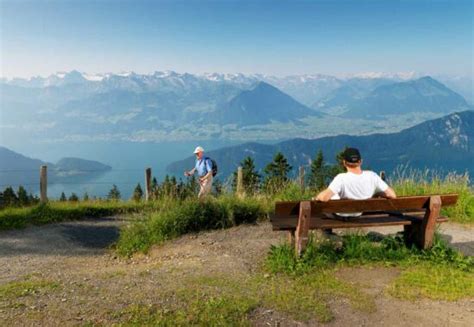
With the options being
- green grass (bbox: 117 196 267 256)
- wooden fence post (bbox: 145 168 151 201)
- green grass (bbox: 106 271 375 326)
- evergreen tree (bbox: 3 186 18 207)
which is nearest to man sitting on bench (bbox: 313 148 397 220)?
green grass (bbox: 106 271 375 326)

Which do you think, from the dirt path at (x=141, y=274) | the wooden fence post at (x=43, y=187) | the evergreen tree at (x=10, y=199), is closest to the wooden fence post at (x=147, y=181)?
the wooden fence post at (x=43, y=187)

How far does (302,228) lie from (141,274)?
8.82ft

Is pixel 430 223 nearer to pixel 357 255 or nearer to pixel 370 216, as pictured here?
pixel 370 216

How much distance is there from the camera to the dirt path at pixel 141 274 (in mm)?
5559

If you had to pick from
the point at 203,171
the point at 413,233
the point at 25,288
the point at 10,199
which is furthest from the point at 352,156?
the point at 10,199

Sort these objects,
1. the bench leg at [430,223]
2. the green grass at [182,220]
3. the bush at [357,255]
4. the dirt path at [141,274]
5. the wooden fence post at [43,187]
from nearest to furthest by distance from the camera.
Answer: the dirt path at [141,274], the bush at [357,255], the bench leg at [430,223], the green grass at [182,220], the wooden fence post at [43,187]

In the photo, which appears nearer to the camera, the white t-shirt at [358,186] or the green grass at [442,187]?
the white t-shirt at [358,186]

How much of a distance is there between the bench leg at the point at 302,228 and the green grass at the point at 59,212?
21.4ft

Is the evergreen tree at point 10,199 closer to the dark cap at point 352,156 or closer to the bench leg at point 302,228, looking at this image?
the bench leg at point 302,228

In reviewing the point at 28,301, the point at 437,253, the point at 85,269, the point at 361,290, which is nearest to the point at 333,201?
the point at 361,290

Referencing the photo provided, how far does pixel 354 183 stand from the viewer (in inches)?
298

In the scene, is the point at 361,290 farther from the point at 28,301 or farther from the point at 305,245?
the point at 28,301

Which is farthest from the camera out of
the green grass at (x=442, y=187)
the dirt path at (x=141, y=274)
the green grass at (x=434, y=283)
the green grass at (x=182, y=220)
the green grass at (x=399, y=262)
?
the green grass at (x=442, y=187)

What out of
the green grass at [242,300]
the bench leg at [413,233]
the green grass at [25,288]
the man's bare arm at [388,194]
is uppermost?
the man's bare arm at [388,194]
